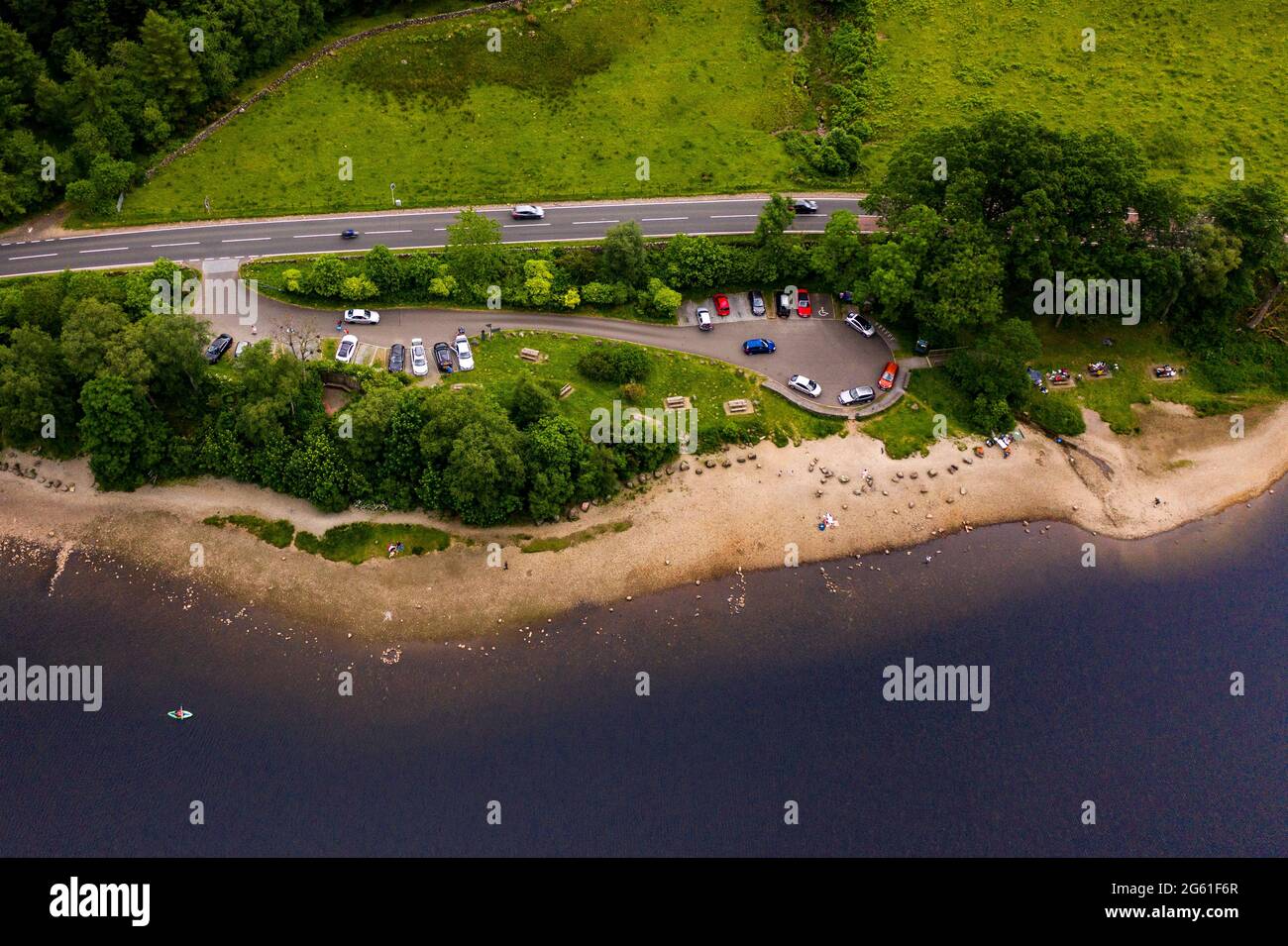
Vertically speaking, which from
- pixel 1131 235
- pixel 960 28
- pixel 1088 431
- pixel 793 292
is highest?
pixel 960 28

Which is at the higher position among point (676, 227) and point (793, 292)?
point (676, 227)

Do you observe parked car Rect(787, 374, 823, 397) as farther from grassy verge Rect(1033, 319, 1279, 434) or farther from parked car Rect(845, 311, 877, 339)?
grassy verge Rect(1033, 319, 1279, 434)

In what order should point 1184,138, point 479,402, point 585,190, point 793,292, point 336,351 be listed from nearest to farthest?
point 479,402
point 336,351
point 793,292
point 585,190
point 1184,138

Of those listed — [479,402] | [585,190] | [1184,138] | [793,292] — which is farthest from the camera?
[1184,138]

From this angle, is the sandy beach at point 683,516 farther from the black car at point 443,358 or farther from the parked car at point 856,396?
the black car at point 443,358

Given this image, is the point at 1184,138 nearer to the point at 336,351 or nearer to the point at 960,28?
the point at 960,28

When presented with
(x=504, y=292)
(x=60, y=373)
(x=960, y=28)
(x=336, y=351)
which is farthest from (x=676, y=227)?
(x=60, y=373)
